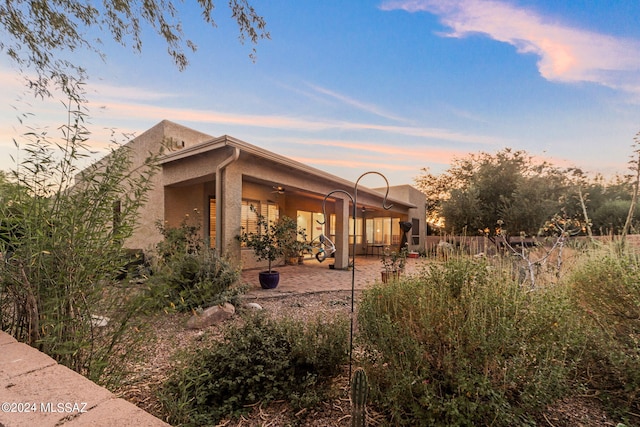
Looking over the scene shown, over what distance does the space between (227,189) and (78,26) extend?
3446mm

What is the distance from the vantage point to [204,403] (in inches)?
93.0

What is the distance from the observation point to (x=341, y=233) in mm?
10242

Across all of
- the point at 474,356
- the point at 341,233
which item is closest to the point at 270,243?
the point at 341,233

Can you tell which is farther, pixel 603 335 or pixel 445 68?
pixel 445 68

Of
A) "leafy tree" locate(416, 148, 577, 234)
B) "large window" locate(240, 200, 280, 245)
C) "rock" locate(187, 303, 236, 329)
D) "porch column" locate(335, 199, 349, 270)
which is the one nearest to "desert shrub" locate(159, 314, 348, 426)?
"rock" locate(187, 303, 236, 329)

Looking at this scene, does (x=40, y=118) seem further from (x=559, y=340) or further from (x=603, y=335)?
(x=603, y=335)

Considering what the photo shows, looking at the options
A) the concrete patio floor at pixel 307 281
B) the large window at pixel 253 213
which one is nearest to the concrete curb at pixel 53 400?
the concrete patio floor at pixel 307 281

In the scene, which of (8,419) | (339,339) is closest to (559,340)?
(339,339)

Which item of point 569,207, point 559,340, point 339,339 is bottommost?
point 339,339

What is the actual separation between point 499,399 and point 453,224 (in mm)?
16333

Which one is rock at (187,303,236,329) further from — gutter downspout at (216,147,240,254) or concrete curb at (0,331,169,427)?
concrete curb at (0,331,169,427)

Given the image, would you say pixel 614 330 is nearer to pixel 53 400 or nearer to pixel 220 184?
pixel 53 400

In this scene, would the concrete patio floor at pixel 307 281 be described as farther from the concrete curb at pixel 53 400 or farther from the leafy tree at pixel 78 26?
the leafy tree at pixel 78 26

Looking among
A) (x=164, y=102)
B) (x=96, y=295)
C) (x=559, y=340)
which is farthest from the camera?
(x=164, y=102)
